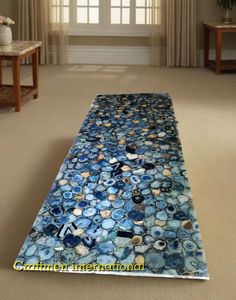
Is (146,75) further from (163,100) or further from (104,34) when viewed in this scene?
(163,100)

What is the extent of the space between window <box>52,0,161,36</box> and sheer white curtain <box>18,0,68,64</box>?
0.17 metres

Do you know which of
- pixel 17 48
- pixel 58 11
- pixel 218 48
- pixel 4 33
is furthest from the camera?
pixel 58 11

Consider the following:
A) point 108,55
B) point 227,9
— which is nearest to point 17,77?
point 108,55

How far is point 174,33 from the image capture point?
22.9 ft

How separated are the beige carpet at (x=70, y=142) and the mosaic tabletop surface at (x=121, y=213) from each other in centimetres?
7

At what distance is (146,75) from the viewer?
6348 mm

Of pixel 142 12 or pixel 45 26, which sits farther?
pixel 142 12

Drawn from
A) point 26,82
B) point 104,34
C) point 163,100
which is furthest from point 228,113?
point 104,34

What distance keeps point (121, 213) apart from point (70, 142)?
163 centimetres

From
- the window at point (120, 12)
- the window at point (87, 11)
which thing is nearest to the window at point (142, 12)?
the window at point (120, 12)

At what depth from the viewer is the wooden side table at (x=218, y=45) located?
20.2ft

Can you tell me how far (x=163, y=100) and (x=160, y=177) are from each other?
4.40 ft

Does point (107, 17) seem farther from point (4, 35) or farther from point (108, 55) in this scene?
point (4, 35)

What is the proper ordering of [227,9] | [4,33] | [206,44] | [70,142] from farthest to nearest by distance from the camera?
[206,44], [227,9], [4,33], [70,142]
